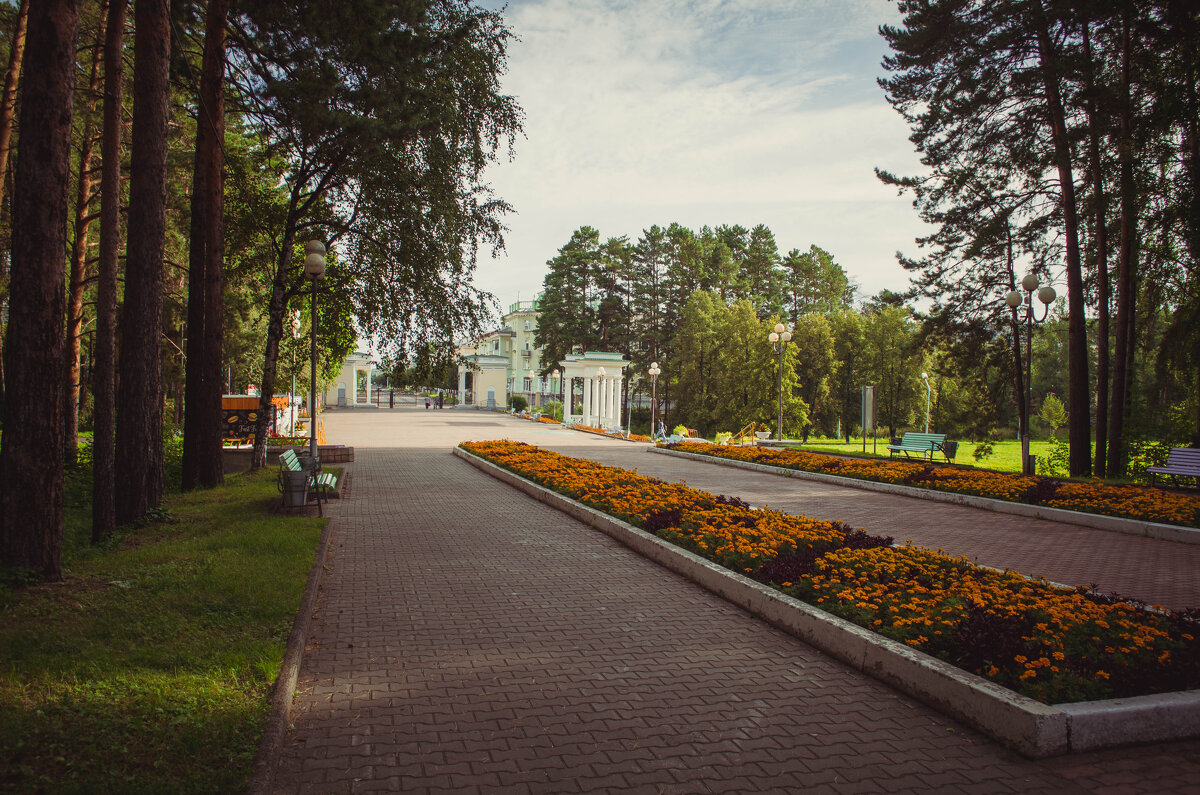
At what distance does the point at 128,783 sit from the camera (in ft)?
9.36

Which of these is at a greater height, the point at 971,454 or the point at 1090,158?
the point at 1090,158

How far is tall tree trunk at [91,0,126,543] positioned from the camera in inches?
307

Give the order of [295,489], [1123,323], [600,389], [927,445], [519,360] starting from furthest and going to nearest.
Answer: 1. [519,360]
2. [600,389]
3. [927,445]
4. [1123,323]
5. [295,489]

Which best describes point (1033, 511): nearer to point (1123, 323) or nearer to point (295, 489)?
point (1123, 323)

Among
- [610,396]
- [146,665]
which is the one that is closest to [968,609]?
[146,665]

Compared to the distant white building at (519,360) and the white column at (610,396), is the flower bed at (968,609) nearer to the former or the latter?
the white column at (610,396)

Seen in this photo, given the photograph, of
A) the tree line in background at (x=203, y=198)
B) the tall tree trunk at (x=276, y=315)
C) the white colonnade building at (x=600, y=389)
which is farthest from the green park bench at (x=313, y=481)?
the white colonnade building at (x=600, y=389)

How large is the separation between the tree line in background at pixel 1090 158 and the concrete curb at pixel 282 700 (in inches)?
574

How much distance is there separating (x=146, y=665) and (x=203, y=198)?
9797 mm

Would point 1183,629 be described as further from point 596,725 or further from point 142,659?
point 142,659

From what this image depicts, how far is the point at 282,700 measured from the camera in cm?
381

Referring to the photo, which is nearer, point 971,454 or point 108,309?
point 108,309

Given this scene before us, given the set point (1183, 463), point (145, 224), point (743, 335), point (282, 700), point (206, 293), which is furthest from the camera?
point (743, 335)

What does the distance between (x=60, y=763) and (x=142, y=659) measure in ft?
4.30
